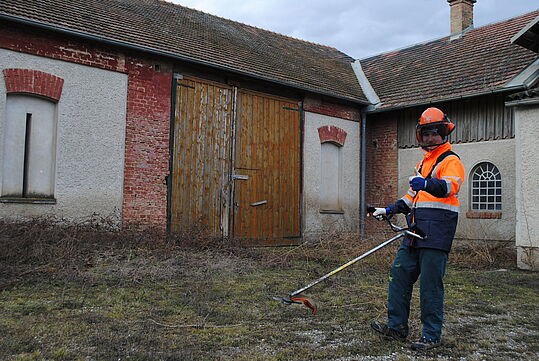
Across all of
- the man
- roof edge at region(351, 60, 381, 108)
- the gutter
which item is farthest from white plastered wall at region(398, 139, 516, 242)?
the man

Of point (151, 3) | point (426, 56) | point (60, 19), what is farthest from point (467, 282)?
point (151, 3)

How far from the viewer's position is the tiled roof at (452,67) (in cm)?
1172

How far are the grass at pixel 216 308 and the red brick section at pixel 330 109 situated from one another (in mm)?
5148

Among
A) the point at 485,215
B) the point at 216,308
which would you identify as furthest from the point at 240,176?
the point at 216,308

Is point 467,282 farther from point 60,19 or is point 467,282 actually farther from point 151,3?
point 151,3

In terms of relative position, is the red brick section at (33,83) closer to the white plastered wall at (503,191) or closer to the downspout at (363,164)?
the downspout at (363,164)

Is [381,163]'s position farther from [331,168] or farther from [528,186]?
[528,186]

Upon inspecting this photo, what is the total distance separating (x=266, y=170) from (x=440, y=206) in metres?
8.03

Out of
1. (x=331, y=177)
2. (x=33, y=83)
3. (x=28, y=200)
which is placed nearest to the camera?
(x=28, y=200)

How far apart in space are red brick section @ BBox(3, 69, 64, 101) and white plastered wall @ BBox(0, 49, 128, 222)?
9cm

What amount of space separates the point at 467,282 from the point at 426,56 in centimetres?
942

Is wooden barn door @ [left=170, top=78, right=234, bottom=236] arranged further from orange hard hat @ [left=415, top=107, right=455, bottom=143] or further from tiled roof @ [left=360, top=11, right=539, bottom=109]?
orange hard hat @ [left=415, top=107, right=455, bottom=143]

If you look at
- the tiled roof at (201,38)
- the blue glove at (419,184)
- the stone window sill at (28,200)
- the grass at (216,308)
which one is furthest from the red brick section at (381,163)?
the blue glove at (419,184)

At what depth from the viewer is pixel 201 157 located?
1079 cm
